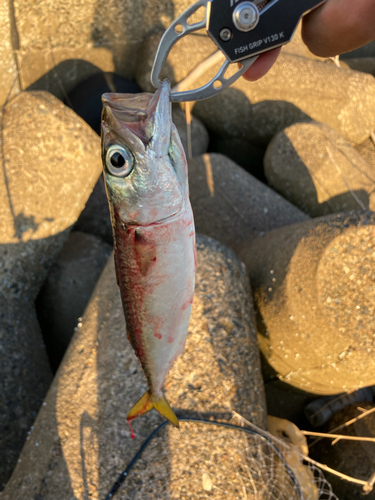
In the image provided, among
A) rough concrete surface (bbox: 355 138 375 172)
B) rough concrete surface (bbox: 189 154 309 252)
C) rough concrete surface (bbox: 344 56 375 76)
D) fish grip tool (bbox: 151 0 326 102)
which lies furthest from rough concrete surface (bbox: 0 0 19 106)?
rough concrete surface (bbox: 344 56 375 76)

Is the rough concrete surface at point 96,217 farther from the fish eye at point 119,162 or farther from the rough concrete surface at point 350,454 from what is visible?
the rough concrete surface at point 350,454

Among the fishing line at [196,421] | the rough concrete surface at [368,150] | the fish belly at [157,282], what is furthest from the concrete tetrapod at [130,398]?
the rough concrete surface at [368,150]

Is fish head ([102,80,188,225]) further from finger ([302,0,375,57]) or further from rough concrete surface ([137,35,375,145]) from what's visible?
rough concrete surface ([137,35,375,145])

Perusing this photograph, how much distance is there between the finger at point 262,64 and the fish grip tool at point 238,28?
0.07m

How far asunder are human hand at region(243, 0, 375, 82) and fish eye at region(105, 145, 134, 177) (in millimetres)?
706

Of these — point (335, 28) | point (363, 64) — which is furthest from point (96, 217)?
point (363, 64)

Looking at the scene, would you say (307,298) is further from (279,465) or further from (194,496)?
(194,496)

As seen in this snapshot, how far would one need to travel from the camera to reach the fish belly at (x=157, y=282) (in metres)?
1.28

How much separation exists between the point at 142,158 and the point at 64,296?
6.42ft

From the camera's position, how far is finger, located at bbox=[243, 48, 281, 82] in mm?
1406

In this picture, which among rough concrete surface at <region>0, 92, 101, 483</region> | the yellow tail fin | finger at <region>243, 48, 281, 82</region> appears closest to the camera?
finger at <region>243, 48, 281, 82</region>

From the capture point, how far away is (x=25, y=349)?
2400 millimetres

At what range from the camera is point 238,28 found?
1.30 metres

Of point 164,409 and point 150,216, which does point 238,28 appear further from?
point 164,409
